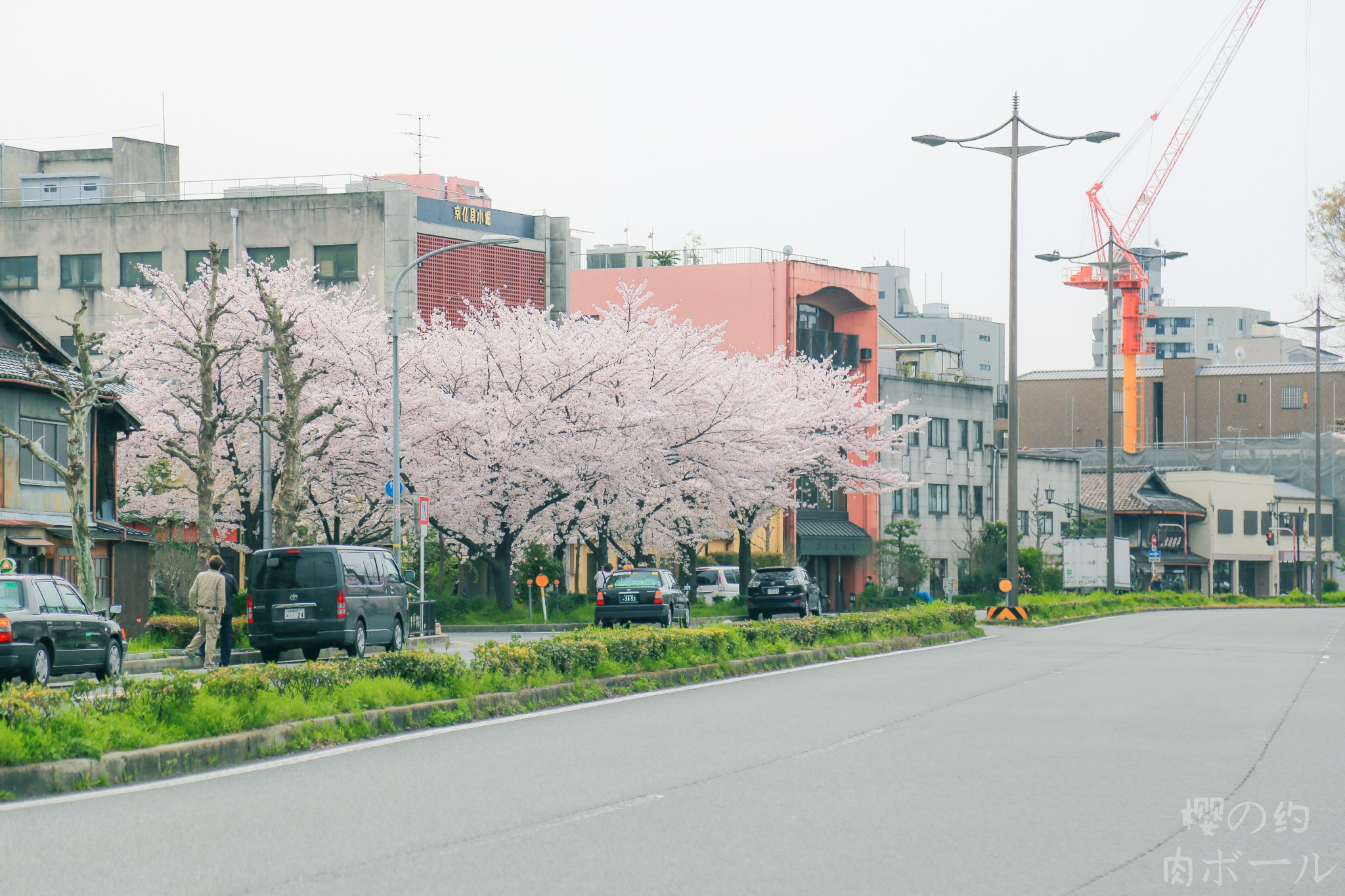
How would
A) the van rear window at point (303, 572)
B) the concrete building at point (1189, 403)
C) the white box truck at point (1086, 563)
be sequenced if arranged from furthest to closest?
the concrete building at point (1189, 403)
the white box truck at point (1086, 563)
the van rear window at point (303, 572)

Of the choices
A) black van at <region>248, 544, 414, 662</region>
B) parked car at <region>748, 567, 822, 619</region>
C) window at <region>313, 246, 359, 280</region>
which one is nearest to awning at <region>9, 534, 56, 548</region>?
black van at <region>248, 544, 414, 662</region>

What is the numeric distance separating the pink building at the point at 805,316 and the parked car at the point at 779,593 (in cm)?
2502

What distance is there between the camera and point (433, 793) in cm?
1003

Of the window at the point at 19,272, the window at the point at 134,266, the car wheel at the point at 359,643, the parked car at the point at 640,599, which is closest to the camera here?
the car wheel at the point at 359,643

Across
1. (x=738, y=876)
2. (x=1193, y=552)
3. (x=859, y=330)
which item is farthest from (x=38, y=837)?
(x=1193, y=552)

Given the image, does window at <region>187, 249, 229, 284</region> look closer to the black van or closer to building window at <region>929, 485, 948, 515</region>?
building window at <region>929, 485, 948, 515</region>

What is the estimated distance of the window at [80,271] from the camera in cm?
5934

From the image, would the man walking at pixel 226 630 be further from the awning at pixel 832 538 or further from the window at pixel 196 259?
the awning at pixel 832 538

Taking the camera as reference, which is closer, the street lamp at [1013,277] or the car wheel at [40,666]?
the car wheel at [40,666]

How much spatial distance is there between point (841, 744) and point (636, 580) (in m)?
20.7

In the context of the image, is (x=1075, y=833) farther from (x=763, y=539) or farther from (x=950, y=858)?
(x=763, y=539)

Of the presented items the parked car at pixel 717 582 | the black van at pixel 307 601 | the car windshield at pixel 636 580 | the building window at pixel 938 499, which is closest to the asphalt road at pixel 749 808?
the black van at pixel 307 601

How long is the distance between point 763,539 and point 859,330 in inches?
504

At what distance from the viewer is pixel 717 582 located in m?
56.1
